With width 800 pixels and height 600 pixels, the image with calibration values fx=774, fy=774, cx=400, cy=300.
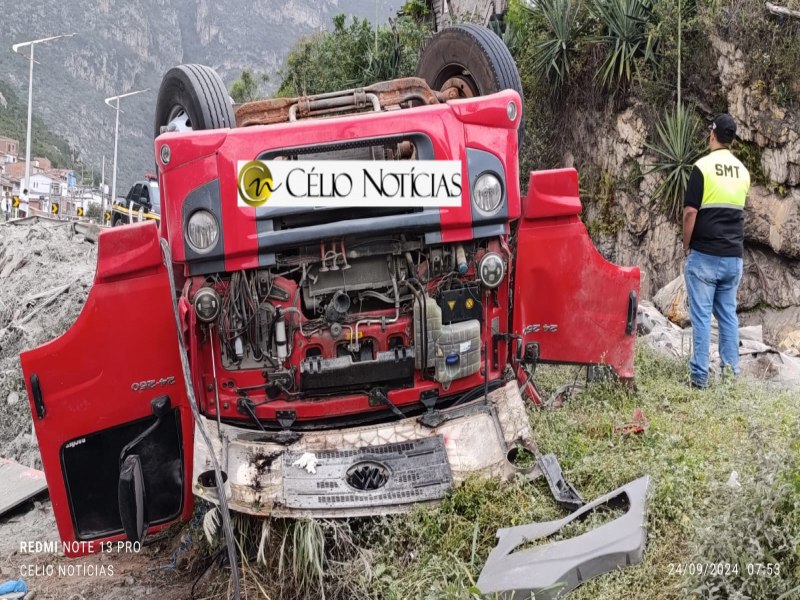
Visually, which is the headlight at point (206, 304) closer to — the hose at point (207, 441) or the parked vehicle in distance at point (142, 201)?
the hose at point (207, 441)

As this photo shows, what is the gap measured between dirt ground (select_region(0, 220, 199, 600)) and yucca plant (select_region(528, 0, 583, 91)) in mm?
7130

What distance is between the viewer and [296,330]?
3590 millimetres

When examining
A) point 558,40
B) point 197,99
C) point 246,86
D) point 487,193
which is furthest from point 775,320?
point 246,86

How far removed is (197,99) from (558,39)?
338 inches

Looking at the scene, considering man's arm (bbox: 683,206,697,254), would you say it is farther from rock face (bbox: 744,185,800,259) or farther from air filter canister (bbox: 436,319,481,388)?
rock face (bbox: 744,185,800,259)

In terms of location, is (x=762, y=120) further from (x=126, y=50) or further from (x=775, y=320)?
(x=126, y=50)

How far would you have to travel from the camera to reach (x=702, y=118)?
998cm

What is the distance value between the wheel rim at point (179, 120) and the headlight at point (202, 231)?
115cm

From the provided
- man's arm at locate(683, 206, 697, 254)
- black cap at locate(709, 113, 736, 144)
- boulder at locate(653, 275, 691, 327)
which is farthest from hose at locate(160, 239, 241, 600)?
boulder at locate(653, 275, 691, 327)

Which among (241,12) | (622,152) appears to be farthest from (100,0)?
(622,152)

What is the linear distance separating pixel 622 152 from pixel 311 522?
9.13m

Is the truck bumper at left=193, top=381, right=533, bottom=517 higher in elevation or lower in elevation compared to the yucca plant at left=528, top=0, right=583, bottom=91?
lower

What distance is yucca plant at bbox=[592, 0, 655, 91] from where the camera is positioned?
10.3 m

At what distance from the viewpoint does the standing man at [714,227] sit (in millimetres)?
5141
